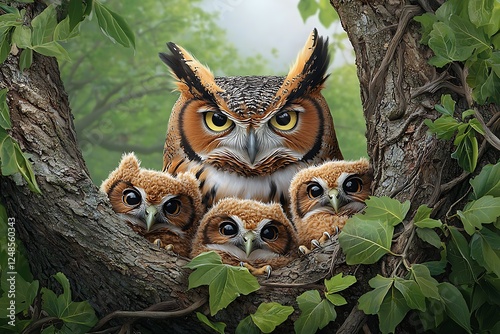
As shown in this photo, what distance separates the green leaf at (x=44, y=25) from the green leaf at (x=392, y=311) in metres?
0.70

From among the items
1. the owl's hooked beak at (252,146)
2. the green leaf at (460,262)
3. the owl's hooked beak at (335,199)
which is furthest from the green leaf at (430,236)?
the owl's hooked beak at (252,146)

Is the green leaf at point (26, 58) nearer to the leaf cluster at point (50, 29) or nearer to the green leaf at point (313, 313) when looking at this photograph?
the leaf cluster at point (50, 29)

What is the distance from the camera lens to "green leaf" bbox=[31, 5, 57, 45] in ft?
3.64

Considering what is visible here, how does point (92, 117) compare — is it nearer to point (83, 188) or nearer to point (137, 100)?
point (137, 100)

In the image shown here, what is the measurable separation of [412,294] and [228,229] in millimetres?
398

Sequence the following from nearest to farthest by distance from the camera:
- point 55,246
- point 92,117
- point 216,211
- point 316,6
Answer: point 55,246, point 216,211, point 316,6, point 92,117

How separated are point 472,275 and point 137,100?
3.81m

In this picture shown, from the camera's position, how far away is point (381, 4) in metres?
1.18

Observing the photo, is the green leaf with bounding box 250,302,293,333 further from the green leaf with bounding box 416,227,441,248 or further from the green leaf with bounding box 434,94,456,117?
the green leaf with bounding box 434,94,456,117

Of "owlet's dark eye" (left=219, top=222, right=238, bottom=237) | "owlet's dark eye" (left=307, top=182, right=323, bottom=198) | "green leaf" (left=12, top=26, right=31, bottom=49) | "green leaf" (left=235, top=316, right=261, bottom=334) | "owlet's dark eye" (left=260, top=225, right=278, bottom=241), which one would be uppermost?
"green leaf" (left=12, top=26, right=31, bottom=49)

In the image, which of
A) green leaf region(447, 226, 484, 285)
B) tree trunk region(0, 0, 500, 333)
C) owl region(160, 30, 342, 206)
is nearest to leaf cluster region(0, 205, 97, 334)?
tree trunk region(0, 0, 500, 333)

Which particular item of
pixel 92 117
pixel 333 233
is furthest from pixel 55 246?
pixel 92 117

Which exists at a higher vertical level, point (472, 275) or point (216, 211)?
point (216, 211)

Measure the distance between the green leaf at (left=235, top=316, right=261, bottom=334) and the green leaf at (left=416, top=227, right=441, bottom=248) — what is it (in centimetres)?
31
